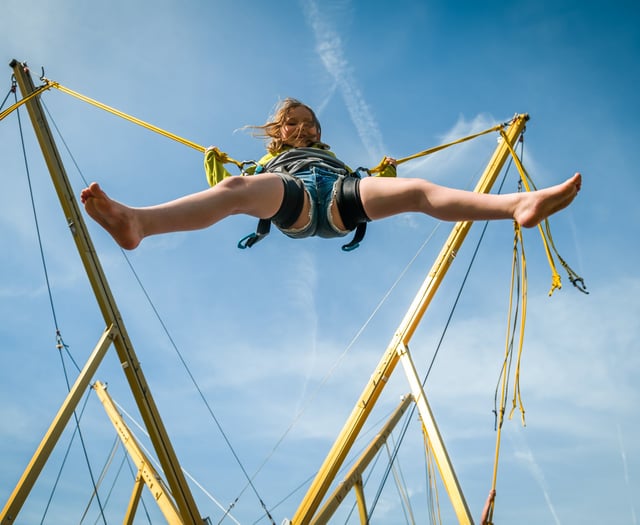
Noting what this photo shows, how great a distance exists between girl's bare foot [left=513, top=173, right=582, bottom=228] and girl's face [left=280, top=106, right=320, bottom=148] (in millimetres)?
1428

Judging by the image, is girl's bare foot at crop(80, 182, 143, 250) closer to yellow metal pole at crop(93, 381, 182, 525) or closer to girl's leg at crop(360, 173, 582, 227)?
girl's leg at crop(360, 173, 582, 227)

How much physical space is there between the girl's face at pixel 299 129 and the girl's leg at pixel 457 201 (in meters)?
0.66

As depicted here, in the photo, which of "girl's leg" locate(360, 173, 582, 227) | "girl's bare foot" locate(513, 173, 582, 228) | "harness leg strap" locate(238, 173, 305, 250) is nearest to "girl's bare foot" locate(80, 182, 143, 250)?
"harness leg strap" locate(238, 173, 305, 250)

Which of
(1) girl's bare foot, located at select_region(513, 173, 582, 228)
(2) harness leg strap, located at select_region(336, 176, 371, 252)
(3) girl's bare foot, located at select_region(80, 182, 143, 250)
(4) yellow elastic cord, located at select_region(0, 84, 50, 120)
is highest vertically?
(4) yellow elastic cord, located at select_region(0, 84, 50, 120)

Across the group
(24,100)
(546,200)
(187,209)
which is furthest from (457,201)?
(24,100)

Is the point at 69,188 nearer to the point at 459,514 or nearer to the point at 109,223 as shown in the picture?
the point at 109,223

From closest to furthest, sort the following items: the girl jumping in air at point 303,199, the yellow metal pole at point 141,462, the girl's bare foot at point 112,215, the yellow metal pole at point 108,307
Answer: the girl's bare foot at point 112,215 → the girl jumping in air at point 303,199 → the yellow metal pole at point 108,307 → the yellow metal pole at point 141,462

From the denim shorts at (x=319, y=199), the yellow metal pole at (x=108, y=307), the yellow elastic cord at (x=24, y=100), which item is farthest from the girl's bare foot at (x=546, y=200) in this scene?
the yellow elastic cord at (x=24, y=100)

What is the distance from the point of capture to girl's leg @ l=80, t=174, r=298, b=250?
7.86ft

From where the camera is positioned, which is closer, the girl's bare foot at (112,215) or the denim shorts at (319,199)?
the girl's bare foot at (112,215)

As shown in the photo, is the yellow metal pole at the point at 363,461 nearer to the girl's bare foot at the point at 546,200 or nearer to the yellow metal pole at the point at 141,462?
the yellow metal pole at the point at 141,462

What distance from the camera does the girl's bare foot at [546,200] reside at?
2.68m

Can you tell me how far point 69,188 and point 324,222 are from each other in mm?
3872

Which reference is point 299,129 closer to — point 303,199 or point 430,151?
point 303,199
